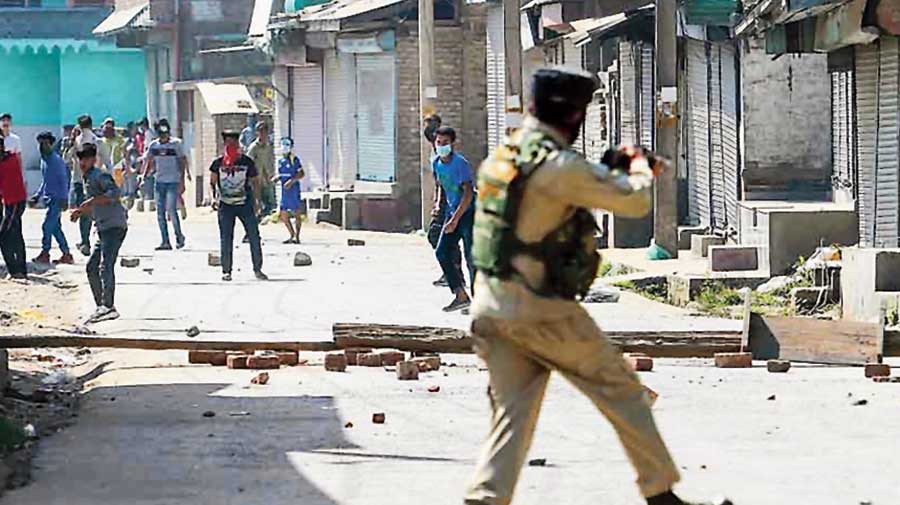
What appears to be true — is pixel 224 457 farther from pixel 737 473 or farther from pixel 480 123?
pixel 480 123

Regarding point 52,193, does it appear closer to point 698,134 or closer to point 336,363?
point 698,134

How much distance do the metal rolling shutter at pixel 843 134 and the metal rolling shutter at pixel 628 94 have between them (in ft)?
18.9

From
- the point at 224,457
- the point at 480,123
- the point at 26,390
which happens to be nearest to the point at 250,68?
the point at 480,123

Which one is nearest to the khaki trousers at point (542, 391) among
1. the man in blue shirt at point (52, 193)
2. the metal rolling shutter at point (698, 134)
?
the metal rolling shutter at point (698, 134)

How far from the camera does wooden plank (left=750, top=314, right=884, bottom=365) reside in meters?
12.8

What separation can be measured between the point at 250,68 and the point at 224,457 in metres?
37.4

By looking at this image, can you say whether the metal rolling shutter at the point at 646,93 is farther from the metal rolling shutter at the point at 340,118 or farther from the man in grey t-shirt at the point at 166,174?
the metal rolling shutter at the point at 340,118

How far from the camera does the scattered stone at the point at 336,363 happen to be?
1312 centimetres

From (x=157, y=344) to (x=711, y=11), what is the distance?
10.3 meters

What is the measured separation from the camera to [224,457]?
9.66 meters

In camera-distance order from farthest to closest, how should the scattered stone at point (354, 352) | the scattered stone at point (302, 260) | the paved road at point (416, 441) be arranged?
the scattered stone at point (302, 260) → the scattered stone at point (354, 352) → the paved road at point (416, 441)

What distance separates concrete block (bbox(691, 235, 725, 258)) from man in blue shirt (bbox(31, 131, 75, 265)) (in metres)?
7.68

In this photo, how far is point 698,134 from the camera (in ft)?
82.9

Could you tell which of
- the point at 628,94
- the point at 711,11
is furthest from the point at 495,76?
the point at 711,11
